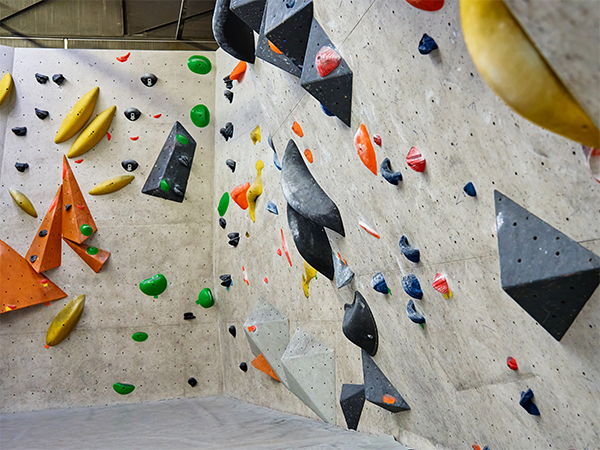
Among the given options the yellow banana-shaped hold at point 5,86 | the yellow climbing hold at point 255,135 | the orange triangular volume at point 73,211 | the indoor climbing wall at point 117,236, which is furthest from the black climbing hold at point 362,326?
the yellow banana-shaped hold at point 5,86

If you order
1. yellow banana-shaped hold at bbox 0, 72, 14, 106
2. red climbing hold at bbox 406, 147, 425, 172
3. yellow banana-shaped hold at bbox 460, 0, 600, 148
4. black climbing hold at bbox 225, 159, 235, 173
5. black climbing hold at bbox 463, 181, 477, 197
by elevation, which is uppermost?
yellow banana-shaped hold at bbox 460, 0, 600, 148

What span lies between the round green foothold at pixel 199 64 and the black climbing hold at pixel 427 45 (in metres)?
4.29

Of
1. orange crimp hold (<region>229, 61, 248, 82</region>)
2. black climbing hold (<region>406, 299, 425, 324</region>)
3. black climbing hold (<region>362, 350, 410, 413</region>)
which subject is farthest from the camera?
orange crimp hold (<region>229, 61, 248, 82</region>)

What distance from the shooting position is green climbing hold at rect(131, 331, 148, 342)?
485 cm

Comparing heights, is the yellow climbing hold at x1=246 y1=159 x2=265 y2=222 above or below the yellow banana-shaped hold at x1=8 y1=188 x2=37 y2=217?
above

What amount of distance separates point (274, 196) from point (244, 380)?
1954 millimetres

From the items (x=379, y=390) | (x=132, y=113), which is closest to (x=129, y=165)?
(x=132, y=113)

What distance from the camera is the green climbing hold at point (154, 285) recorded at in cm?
486

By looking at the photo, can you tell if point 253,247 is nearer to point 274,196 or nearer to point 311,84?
point 274,196

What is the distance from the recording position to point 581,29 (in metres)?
0.77

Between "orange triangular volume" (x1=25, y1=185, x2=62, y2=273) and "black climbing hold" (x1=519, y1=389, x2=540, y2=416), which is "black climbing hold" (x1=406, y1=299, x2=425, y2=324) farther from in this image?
"orange triangular volume" (x1=25, y1=185, x2=62, y2=273)

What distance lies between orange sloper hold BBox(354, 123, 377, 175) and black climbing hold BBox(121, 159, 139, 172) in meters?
3.58

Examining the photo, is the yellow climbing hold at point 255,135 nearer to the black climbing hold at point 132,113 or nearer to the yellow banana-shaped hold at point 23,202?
the black climbing hold at point 132,113

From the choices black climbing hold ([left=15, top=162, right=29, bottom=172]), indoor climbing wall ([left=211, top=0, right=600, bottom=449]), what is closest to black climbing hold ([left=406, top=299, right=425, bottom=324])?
indoor climbing wall ([left=211, top=0, right=600, bottom=449])
